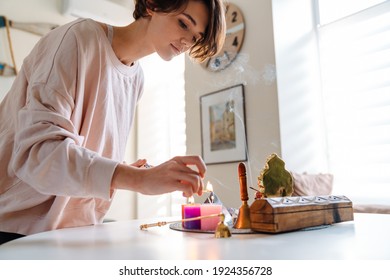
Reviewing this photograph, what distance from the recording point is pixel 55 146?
0.57 meters

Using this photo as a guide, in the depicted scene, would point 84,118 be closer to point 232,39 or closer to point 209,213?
point 209,213

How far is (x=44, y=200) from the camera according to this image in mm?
706

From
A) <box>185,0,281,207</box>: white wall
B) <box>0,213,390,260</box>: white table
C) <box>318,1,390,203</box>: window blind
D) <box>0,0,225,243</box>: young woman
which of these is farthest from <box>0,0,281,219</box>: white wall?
<box>0,213,390,260</box>: white table

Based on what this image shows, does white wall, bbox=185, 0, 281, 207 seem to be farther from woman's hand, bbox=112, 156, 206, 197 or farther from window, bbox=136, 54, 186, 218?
woman's hand, bbox=112, 156, 206, 197

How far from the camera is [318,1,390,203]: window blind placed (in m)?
2.09

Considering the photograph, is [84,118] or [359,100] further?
[359,100]

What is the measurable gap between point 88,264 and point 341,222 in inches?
21.9

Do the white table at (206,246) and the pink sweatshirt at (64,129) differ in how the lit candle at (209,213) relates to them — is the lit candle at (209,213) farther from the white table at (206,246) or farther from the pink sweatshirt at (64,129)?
the pink sweatshirt at (64,129)

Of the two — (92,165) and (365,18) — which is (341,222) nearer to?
(92,165)

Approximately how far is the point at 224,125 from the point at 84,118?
5.50 feet

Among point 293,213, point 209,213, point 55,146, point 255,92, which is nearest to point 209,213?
point 209,213

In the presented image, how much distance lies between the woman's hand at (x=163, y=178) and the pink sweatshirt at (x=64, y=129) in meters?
0.02

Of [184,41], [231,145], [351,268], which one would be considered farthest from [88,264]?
[231,145]

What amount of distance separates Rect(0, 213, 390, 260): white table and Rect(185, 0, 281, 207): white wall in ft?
5.01
